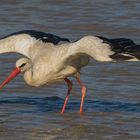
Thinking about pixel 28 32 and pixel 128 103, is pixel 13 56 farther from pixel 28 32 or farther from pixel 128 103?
pixel 128 103

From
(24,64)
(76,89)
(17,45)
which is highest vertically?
(17,45)

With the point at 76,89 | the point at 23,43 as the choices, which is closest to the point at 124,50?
the point at 23,43

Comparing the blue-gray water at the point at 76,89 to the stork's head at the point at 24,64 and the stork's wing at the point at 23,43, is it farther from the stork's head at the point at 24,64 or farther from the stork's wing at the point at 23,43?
the stork's wing at the point at 23,43

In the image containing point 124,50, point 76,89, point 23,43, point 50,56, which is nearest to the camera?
point 124,50

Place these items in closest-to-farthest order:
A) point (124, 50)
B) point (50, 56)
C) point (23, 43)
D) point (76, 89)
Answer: point (124, 50)
point (50, 56)
point (23, 43)
point (76, 89)

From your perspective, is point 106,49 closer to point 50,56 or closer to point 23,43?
point 50,56

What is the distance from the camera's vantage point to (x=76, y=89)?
46.6ft

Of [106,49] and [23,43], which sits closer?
[106,49]

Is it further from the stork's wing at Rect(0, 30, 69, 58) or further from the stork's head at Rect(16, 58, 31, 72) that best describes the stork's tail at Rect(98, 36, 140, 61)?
the stork's wing at Rect(0, 30, 69, 58)

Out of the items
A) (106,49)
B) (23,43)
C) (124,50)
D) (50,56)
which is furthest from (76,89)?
(124,50)

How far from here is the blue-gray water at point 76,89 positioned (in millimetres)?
11562

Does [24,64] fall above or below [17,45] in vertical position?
below

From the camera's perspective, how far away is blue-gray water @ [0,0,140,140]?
11.6 metres

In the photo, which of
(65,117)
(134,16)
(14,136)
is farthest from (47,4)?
(14,136)
